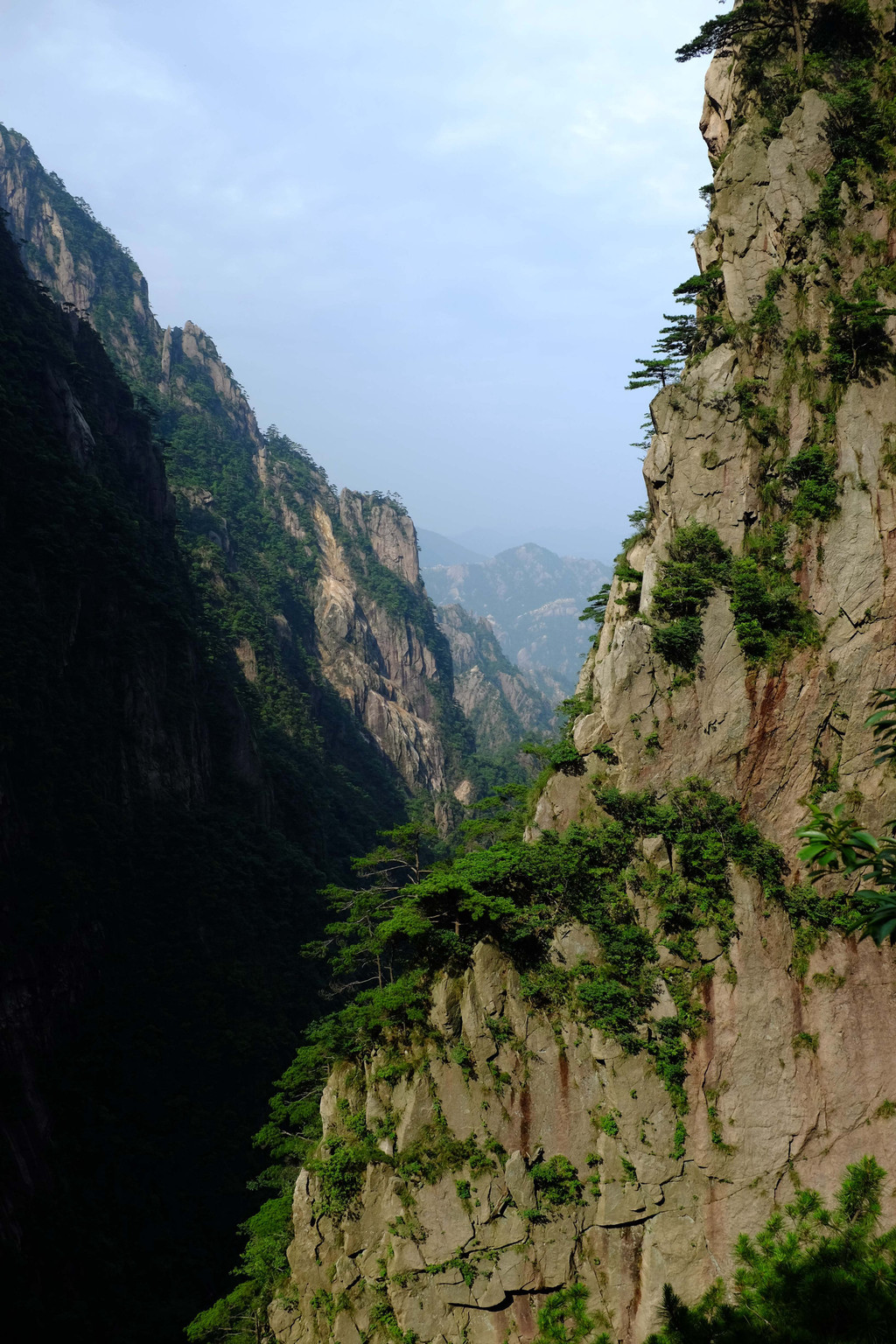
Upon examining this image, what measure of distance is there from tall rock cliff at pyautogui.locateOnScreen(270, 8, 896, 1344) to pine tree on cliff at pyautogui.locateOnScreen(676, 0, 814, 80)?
32 centimetres

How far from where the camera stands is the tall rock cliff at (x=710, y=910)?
18172 mm

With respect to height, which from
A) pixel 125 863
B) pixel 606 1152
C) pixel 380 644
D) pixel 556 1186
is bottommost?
pixel 556 1186

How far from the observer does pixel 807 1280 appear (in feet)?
54.2

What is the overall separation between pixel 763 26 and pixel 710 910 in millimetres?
23997

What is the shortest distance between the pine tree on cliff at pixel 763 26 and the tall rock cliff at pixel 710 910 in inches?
12.6

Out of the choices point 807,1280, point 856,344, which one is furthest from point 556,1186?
point 856,344

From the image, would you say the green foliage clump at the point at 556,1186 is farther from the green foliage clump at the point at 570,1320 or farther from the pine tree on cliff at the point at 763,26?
the pine tree on cliff at the point at 763,26

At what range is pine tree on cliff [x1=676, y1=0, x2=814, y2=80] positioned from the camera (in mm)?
20906

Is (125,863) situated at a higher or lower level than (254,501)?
lower

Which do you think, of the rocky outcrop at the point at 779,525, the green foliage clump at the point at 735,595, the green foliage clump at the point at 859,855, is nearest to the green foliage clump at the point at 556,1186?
the rocky outcrop at the point at 779,525

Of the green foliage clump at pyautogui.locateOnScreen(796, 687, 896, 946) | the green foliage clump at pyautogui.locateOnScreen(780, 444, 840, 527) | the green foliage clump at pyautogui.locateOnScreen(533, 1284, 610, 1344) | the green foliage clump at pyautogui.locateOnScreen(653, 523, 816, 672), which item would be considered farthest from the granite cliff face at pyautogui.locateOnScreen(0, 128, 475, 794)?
the green foliage clump at pyautogui.locateOnScreen(796, 687, 896, 946)

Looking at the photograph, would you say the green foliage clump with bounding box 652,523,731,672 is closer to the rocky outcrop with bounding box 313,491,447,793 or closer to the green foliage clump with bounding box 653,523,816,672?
the green foliage clump with bounding box 653,523,816,672

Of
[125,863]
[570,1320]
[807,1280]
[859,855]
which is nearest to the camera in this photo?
[859,855]

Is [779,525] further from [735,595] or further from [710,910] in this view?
A: [710,910]
